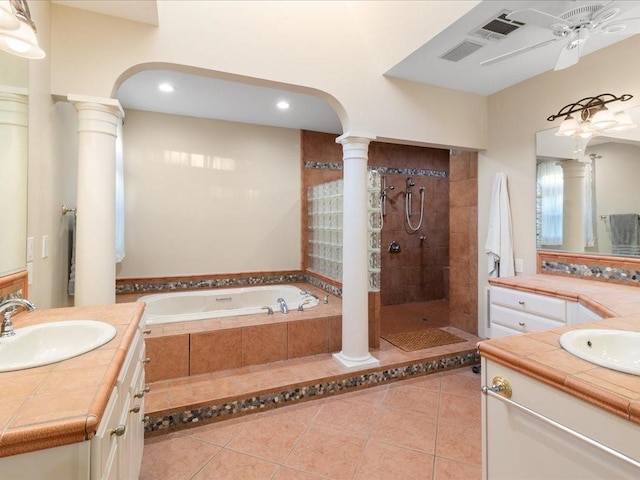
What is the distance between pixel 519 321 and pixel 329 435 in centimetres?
146

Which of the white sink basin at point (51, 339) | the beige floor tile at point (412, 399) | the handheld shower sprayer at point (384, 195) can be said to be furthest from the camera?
the handheld shower sprayer at point (384, 195)

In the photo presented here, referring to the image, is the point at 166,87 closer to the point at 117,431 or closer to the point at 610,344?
the point at 117,431

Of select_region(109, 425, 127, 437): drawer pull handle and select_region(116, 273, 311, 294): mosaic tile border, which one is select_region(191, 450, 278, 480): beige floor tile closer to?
select_region(109, 425, 127, 437): drawer pull handle

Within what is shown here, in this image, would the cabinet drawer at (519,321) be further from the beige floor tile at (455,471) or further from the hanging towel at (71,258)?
the hanging towel at (71,258)

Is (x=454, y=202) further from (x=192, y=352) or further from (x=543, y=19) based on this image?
(x=192, y=352)

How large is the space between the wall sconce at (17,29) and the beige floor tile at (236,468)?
2030 millimetres

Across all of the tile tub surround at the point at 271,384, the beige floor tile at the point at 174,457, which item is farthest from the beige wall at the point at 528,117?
the beige floor tile at the point at 174,457

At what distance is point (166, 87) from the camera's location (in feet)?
10.2

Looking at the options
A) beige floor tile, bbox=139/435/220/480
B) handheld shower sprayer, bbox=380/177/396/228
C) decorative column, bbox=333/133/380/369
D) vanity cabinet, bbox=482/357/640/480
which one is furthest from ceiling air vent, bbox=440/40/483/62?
beige floor tile, bbox=139/435/220/480

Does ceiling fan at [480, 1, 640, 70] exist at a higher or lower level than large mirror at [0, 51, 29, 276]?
higher

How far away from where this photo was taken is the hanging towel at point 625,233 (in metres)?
2.23

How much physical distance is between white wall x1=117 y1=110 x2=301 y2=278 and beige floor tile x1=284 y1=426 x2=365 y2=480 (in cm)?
253

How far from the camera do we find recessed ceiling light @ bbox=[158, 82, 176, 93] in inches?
121

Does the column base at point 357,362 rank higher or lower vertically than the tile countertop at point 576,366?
lower
